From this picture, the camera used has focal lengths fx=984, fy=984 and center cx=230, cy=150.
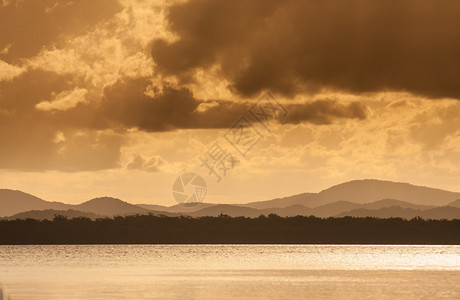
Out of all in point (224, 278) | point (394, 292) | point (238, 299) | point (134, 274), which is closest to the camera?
point (238, 299)

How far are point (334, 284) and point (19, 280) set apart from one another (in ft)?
86.7

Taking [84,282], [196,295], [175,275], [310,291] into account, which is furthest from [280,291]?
[175,275]

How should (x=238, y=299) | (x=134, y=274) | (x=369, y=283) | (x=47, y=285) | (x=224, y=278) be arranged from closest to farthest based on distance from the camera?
(x=238, y=299)
(x=47, y=285)
(x=369, y=283)
(x=224, y=278)
(x=134, y=274)

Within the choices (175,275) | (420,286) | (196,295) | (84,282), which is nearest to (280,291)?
(196,295)

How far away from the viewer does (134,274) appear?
9244 centimetres

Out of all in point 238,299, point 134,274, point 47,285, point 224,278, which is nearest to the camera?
point 238,299

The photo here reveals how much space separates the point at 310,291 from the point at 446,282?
16.1 m

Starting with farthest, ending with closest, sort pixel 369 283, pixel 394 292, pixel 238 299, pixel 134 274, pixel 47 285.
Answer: pixel 134 274 → pixel 369 283 → pixel 47 285 → pixel 394 292 → pixel 238 299

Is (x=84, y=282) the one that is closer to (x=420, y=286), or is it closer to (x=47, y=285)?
(x=47, y=285)

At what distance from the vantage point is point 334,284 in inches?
3098

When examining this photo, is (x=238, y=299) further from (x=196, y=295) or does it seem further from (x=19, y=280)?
(x=19, y=280)

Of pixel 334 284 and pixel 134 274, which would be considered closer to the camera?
pixel 334 284

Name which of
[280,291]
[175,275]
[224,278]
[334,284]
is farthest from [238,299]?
[175,275]

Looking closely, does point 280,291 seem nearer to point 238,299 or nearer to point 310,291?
point 310,291
